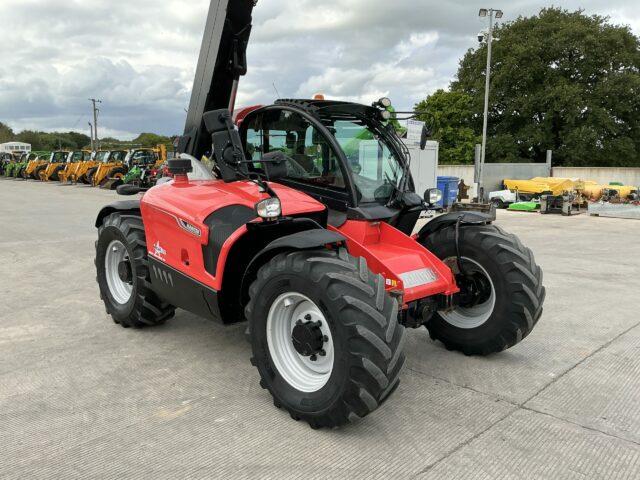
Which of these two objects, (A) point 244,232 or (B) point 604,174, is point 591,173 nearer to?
(B) point 604,174

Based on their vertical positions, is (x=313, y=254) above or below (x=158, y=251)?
above

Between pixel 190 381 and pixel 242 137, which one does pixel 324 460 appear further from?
pixel 242 137

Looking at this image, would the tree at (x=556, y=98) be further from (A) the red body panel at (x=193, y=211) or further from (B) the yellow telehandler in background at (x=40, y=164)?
(A) the red body panel at (x=193, y=211)

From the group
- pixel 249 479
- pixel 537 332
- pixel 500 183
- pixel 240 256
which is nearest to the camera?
pixel 249 479

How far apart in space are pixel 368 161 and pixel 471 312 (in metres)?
1.52

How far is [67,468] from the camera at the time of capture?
2.74 m

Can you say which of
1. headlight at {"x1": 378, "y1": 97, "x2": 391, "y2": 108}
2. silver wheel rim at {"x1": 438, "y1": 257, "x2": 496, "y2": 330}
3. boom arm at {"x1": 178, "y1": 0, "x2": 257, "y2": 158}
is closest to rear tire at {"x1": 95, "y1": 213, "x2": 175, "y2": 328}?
boom arm at {"x1": 178, "y1": 0, "x2": 257, "y2": 158}

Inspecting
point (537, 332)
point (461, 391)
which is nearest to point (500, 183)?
point (537, 332)

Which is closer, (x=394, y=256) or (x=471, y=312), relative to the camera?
(x=394, y=256)

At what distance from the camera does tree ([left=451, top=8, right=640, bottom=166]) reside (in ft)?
117

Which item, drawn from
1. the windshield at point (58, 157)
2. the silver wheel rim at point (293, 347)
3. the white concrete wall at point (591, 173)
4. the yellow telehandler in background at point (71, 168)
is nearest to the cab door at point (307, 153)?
the silver wheel rim at point (293, 347)

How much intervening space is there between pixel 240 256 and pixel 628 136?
132 ft

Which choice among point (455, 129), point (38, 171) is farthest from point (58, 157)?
point (455, 129)

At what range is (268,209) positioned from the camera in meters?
3.30
